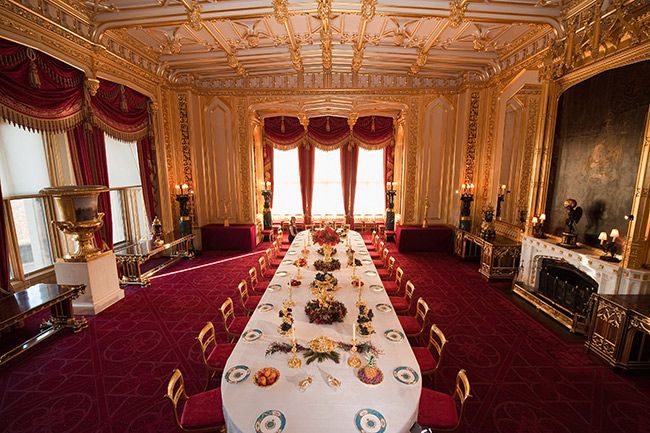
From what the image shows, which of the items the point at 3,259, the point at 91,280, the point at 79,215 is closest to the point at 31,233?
the point at 3,259

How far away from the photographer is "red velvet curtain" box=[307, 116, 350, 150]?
33.3 feet

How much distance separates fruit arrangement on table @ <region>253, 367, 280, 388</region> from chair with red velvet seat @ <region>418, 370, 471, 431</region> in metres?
1.20

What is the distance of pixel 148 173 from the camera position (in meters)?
7.39

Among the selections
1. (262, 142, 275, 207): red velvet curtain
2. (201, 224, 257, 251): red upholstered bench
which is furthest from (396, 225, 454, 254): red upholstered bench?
(262, 142, 275, 207): red velvet curtain

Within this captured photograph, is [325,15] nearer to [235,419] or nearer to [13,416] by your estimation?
[235,419]

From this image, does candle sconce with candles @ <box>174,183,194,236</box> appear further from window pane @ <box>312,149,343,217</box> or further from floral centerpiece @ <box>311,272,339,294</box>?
floral centerpiece @ <box>311,272,339,294</box>

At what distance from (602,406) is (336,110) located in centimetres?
819

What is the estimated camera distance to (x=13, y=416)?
9.24 ft

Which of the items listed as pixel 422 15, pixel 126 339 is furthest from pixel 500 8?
pixel 126 339

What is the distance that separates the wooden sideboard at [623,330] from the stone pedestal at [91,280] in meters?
7.48

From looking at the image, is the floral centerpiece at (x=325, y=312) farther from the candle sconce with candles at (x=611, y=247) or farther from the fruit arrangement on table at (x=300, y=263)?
the candle sconce with candles at (x=611, y=247)

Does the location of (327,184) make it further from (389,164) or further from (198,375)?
(198,375)

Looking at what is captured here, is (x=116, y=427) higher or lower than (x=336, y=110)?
lower

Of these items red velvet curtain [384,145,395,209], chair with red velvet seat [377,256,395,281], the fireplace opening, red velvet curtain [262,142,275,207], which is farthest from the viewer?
red velvet curtain [262,142,275,207]
